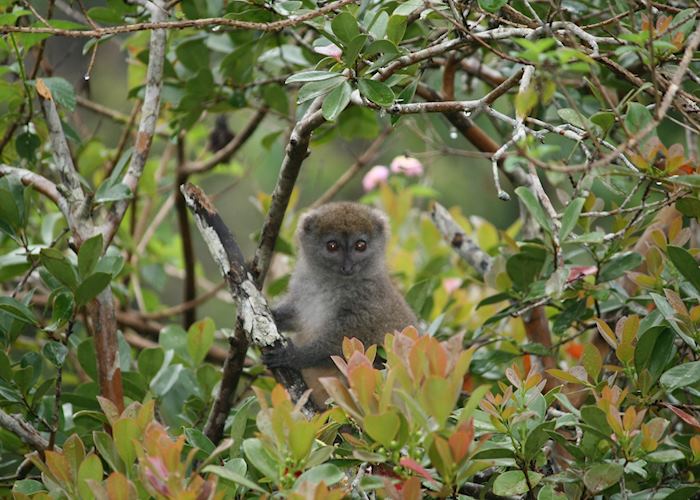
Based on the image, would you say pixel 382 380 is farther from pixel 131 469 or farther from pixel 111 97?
pixel 111 97

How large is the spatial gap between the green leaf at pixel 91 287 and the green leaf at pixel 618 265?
195 centimetres

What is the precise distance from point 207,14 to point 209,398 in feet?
6.00

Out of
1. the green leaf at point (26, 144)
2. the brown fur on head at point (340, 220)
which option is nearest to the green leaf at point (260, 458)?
the green leaf at point (26, 144)

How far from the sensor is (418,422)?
2111mm

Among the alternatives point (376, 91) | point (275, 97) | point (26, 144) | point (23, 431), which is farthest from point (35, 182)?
point (376, 91)

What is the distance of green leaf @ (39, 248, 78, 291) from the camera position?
3.21 m

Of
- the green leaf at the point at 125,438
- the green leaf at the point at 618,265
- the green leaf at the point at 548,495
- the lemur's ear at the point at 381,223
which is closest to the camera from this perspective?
the green leaf at the point at 125,438

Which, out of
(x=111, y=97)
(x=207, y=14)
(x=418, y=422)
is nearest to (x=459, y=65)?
(x=207, y=14)

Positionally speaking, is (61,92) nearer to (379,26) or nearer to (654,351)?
(379,26)

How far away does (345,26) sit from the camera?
296 centimetres

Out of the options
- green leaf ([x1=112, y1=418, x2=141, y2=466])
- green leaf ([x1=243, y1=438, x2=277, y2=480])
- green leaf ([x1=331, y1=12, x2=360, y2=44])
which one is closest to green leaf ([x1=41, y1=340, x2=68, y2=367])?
green leaf ([x1=112, y1=418, x2=141, y2=466])

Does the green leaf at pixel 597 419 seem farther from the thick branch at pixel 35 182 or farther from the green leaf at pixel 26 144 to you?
the green leaf at pixel 26 144

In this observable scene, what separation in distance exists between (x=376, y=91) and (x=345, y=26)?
0.23m

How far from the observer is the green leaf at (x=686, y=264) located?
3.09 meters
